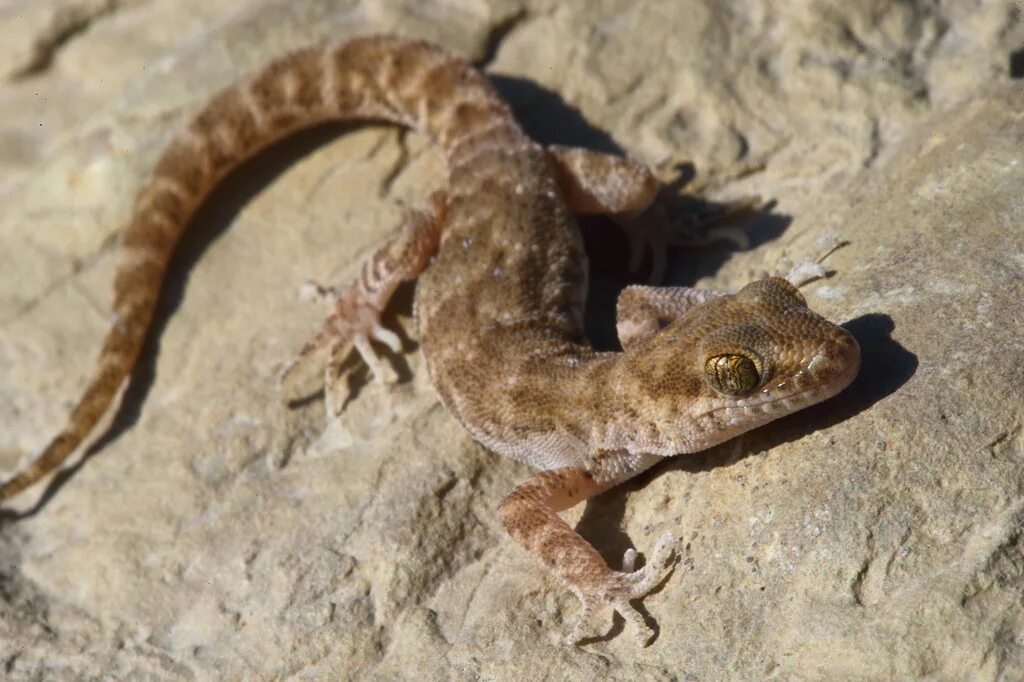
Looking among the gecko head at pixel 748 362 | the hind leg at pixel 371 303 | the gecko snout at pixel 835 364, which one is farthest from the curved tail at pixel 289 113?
the gecko snout at pixel 835 364

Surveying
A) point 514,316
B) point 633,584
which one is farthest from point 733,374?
point 514,316

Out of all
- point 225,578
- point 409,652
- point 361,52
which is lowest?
point 225,578

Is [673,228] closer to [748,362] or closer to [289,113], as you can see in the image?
[748,362]

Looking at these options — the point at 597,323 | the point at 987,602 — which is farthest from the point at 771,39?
the point at 987,602

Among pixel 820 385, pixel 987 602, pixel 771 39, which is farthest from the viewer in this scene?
pixel 771 39

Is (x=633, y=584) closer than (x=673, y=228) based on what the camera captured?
Yes

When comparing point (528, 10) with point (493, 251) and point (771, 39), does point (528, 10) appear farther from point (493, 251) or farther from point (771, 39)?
point (493, 251)

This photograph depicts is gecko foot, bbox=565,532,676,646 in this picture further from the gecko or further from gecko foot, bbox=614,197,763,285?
gecko foot, bbox=614,197,763,285
